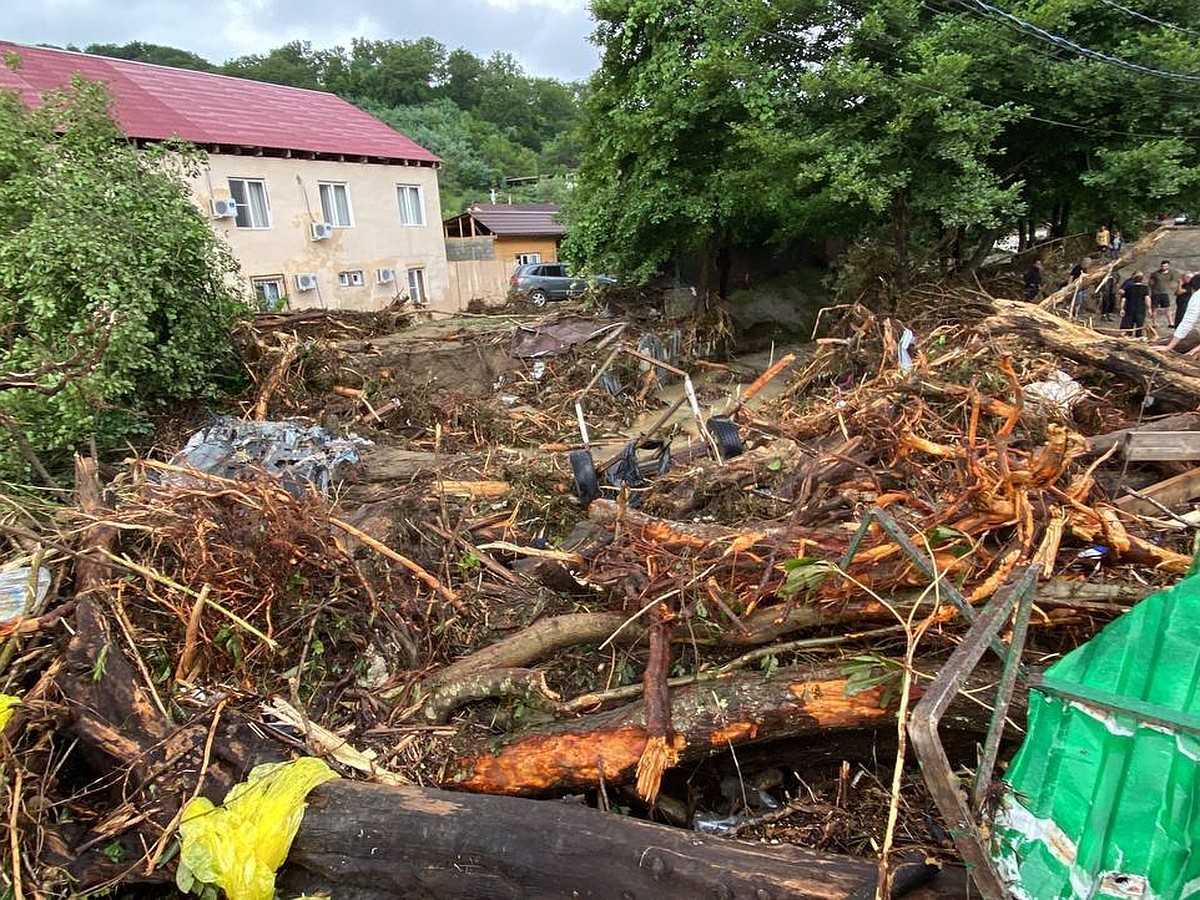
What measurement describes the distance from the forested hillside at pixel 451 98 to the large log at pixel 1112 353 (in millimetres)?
36056

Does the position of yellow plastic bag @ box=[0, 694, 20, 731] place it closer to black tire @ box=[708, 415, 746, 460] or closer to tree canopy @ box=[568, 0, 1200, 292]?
black tire @ box=[708, 415, 746, 460]

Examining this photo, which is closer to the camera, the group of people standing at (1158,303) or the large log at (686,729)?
the large log at (686,729)

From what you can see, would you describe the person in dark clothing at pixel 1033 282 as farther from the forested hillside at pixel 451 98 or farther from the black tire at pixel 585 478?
the forested hillside at pixel 451 98

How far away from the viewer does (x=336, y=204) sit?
1831 centimetres

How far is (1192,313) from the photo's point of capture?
235 inches

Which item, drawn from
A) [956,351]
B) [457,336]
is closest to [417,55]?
[457,336]

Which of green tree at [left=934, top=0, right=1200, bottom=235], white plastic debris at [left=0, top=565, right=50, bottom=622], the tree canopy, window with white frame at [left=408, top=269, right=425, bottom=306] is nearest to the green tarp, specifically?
white plastic debris at [left=0, top=565, right=50, bottom=622]

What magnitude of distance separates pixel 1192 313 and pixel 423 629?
22.7 feet

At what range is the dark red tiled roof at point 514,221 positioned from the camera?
85.9ft

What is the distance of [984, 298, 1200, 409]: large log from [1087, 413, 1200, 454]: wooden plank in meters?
0.40

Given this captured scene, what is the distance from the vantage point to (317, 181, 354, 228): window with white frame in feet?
58.7

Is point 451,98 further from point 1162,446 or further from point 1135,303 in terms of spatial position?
point 1162,446

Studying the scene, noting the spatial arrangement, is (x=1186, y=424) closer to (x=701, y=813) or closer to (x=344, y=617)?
(x=701, y=813)

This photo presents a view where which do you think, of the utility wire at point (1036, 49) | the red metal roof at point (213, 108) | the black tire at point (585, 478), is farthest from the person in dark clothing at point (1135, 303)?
the red metal roof at point (213, 108)
